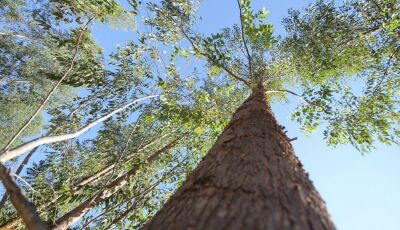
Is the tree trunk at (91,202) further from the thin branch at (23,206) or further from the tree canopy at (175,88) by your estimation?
the thin branch at (23,206)

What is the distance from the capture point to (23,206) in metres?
1.49

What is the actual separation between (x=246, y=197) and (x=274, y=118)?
7.30ft

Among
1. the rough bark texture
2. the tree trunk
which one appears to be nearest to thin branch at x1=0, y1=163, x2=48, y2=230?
the rough bark texture

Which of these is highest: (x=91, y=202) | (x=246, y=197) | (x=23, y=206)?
(x=91, y=202)

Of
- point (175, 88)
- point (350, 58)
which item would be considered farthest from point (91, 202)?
point (350, 58)

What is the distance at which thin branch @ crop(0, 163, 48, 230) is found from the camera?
1.42m

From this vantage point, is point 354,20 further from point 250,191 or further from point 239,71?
point 250,191

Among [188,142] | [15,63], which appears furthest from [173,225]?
[15,63]

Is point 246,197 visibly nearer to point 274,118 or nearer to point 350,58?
point 274,118

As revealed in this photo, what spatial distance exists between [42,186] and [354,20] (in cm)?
831

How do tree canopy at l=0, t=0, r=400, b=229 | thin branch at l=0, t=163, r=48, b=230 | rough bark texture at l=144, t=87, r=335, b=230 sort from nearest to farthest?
1. rough bark texture at l=144, t=87, r=335, b=230
2. thin branch at l=0, t=163, r=48, b=230
3. tree canopy at l=0, t=0, r=400, b=229

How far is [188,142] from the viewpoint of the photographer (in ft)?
32.7

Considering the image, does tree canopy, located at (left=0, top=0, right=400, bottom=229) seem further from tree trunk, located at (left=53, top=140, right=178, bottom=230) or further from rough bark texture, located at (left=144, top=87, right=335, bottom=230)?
rough bark texture, located at (left=144, top=87, right=335, bottom=230)

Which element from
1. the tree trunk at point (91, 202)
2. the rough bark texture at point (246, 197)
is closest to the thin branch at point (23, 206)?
the rough bark texture at point (246, 197)
